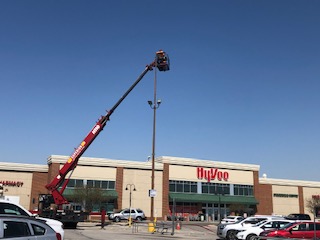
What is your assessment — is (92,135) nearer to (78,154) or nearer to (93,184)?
(78,154)

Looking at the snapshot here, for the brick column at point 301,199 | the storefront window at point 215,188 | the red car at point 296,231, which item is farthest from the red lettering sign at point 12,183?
the brick column at point 301,199

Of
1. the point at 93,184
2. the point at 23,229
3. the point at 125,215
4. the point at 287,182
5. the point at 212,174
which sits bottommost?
the point at 125,215

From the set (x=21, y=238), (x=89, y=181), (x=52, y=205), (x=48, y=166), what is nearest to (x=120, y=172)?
(x=89, y=181)

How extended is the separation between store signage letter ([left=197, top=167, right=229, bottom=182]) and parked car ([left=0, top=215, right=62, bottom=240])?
2163 inches

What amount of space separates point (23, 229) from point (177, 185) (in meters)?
53.7

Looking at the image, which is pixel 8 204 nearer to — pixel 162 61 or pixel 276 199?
pixel 162 61

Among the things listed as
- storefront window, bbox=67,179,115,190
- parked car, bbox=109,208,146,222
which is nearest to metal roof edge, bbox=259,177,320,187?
storefront window, bbox=67,179,115,190

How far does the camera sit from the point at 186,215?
61.2m

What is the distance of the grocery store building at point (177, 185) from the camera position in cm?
5422

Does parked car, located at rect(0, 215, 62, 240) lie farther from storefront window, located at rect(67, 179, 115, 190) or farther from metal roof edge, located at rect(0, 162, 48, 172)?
metal roof edge, located at rect(0, 162, 48, 172)

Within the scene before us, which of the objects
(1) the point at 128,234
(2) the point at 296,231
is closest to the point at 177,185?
(1) the point at 128,234

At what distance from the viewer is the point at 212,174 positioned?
6444 cm

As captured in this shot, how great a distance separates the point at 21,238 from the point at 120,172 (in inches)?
1963

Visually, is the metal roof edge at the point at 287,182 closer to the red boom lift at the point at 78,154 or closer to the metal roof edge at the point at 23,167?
the metal roof edge at the point at 23,167
